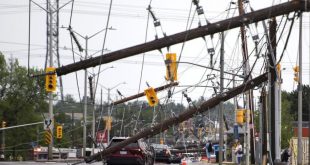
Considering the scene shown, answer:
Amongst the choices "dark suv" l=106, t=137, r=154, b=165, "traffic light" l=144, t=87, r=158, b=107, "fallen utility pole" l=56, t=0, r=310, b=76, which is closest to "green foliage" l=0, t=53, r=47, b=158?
"traffic light" l=144, t=87, r=158, b=107

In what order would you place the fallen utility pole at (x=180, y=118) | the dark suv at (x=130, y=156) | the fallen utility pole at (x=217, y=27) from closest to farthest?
the fallen utility pole at (x=217, y=27) → the fallen utility pole at (x=180, y=118) → the dark suv at (x=130, y=156)

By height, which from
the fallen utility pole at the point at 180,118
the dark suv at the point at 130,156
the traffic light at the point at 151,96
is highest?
the traffic light at the point at 151,96

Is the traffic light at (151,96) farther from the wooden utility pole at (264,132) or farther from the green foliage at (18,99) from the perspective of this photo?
the green foliage at (18,99)

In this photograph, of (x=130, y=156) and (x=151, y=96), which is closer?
(x=130, y=156)

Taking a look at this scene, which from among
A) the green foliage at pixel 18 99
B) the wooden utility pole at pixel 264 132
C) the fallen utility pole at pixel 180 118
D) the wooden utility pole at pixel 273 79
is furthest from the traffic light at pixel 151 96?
the green foliage at pixel 18 99

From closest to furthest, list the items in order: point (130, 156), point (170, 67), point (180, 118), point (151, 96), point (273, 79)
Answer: point (180, 118) < point (273, 79) < point (170, 67) < point (130, 156) < point (151, 96)

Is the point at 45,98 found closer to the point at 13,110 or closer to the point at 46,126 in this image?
the point at 13,110

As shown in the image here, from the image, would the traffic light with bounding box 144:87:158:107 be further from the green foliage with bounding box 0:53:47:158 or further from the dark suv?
the green foliage with bounding box 0:53:47:158

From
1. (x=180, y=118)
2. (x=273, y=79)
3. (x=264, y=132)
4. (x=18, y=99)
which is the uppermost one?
(x=18, y=99)

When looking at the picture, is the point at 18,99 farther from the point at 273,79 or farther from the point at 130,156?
the point at 273,79

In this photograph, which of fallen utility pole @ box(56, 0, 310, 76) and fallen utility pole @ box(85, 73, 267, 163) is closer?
fallen utility pole @ box(56, 0, 310, 76)

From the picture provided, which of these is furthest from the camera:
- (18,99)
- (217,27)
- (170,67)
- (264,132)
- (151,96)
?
(18,99)

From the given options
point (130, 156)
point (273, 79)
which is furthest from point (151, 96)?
point (273, 79)

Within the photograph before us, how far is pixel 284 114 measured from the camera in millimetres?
88750
